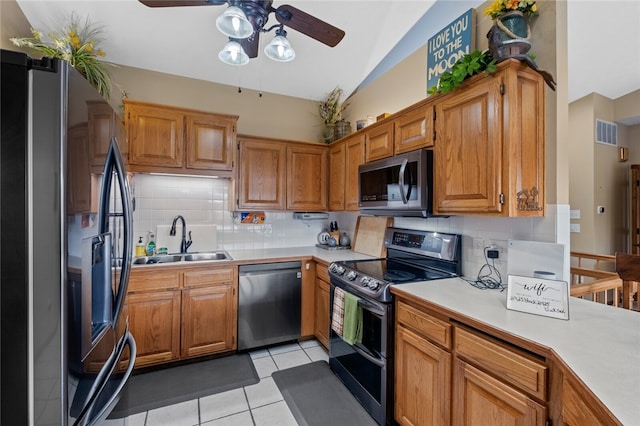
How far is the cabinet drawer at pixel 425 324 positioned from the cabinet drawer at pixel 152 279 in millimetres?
1876

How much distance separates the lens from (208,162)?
2855 millimetres

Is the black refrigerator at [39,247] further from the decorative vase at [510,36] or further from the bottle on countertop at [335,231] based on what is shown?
the bottle on countertop at [335,231]

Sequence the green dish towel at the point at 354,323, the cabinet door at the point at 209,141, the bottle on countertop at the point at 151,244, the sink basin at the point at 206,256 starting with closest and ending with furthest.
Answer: the green dish towel at the point at 354,323
the cabinet door at the point at 209,141
the bottle on countertop at the point at 151,244
the sink basin at the point at 206,256

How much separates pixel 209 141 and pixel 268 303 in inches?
66.7

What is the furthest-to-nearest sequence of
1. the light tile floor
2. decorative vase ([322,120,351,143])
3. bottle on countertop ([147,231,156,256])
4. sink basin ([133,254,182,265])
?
decorative vase ([322,120,351,143]) < bottle on countertop ([147,231,156,256]) < sink basin ([133,254,182,265]) < the light tile floor

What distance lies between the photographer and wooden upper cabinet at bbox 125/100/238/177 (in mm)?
2594

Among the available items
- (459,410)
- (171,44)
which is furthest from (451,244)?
(171,44)

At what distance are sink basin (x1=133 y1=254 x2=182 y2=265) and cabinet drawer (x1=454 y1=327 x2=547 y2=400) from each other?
8.53 feet

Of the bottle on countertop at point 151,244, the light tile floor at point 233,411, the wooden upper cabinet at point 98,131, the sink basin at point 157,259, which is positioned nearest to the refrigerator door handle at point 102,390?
the wooden upper cabinet at point 98,131

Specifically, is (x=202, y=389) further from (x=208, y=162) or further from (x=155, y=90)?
(x=155, y=90)


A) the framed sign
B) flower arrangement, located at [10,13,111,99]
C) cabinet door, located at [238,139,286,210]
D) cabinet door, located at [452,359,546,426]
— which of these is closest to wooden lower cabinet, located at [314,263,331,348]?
cabinet door, located at [238,139,286,210]

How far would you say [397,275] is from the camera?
82.0 inches

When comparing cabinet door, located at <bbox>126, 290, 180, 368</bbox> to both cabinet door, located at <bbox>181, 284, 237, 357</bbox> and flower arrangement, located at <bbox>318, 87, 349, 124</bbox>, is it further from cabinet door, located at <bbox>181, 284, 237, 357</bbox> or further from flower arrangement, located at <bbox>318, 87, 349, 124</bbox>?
flower arrangement, located at <bbox>318, 87, 349, 124</bbox>

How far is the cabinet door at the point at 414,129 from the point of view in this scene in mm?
2000
